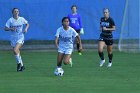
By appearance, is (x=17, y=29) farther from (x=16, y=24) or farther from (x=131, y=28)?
(x=131, y=28)

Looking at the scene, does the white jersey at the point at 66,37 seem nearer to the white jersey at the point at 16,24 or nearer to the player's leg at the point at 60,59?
the player's leg at the point at 60,59

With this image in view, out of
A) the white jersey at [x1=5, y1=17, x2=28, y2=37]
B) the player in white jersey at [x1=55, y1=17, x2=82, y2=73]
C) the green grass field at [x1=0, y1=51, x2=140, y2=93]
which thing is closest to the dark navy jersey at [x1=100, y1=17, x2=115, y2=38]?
the green grass field at [x1=0, y1=51, x2=140, y2=93]

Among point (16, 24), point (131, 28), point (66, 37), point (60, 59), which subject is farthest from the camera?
point (131, 28)

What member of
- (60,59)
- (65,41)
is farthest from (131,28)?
(60,59)

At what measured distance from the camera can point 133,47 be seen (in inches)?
1030

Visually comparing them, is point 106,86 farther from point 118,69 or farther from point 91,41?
point 91,41

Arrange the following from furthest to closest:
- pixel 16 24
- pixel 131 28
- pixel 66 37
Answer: pixel 131 28 → pixel 16 24 → pixel 66 37

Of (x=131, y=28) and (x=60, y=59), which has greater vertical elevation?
(x=60, y=59)

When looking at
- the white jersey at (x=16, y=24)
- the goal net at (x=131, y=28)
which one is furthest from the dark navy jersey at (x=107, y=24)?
the goal net at (x=131, y=28)

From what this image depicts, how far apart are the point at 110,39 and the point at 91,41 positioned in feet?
23.1

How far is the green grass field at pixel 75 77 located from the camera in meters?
13.7

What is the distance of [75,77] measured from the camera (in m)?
16.2

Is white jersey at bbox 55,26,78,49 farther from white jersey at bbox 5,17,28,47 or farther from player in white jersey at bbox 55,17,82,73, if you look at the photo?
white jersey at bbox 5,17,28,47

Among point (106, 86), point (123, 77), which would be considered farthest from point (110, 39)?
point (106, 86)
